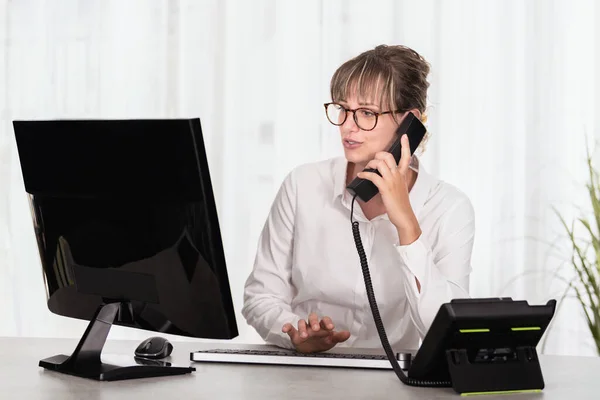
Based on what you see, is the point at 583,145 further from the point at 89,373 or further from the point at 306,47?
the point at 89,373

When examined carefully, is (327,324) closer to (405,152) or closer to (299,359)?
(299,359)

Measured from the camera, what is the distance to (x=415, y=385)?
4.64 ft

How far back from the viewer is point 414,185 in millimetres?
2203

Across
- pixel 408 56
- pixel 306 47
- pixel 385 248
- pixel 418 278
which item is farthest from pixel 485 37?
pixel 418 278

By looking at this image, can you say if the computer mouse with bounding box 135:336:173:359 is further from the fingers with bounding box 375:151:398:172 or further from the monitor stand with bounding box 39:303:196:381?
the fingers with bounding box 375:151:398:172

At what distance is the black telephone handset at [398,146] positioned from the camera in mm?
1914

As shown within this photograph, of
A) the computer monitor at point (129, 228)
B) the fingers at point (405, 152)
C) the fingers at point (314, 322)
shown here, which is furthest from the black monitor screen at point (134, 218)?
the fingers at point (405, 152)

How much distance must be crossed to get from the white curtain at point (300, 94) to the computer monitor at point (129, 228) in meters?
1.93

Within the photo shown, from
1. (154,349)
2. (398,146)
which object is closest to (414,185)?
(398,146)

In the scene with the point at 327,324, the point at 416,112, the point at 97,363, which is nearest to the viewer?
the point at 97,363

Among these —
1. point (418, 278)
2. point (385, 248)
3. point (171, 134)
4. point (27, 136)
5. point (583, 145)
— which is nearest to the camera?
point (171, 134)

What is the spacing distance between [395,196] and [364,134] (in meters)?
0.22

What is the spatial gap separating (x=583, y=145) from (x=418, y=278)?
188 centimetres

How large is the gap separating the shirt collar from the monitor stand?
824 mm
